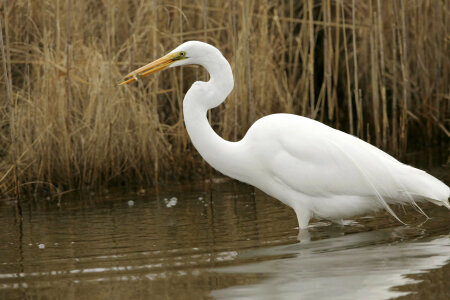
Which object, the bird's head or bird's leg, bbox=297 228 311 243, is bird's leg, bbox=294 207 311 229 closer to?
bird's leg, bbox=297 228 311 243

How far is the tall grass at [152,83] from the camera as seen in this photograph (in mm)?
7367

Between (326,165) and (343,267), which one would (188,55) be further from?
(343,267)

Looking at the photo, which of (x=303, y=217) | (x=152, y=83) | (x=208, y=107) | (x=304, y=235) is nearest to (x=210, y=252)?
(x=304, y=235)

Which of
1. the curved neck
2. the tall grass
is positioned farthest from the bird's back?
the tall grass

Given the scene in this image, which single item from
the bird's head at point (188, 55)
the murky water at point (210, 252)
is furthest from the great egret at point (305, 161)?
the murky water at point (210, 252)

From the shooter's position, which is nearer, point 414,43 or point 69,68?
point 69,68

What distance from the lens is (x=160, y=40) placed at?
8508mm

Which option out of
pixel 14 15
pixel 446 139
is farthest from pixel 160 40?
pixel 446 139

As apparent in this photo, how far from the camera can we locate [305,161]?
5453 mm

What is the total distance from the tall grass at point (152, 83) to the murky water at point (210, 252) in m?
0.63

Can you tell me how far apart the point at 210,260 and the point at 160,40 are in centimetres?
430

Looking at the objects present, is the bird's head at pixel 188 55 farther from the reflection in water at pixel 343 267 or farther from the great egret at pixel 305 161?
the reflection in water at pixel 343 267

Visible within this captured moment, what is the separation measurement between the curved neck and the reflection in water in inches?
37.3

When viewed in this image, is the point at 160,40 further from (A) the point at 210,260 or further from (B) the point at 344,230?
(A) the point at 210,260
